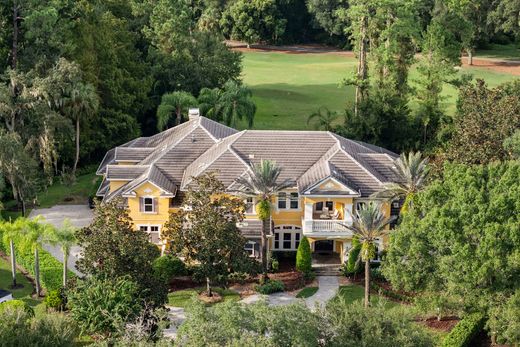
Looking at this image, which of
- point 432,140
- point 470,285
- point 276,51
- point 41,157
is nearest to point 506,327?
point 470,285

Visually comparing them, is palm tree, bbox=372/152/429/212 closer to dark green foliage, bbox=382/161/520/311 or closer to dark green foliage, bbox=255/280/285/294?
dark green foliage, bbox=382/161/520/311

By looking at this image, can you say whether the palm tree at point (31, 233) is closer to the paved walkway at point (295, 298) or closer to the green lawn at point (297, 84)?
the paved walkway at point (295, 298)

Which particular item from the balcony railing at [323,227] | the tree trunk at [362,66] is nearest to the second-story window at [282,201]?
the balcony railing at [323,227]

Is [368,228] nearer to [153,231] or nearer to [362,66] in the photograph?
[153,231]

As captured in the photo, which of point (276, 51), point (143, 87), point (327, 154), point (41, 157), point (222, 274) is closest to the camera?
point (222, 274)

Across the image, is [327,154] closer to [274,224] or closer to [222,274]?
[274,224]

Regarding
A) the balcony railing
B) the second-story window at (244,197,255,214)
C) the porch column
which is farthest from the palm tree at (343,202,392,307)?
the second-story window at (244,197,255,214)
